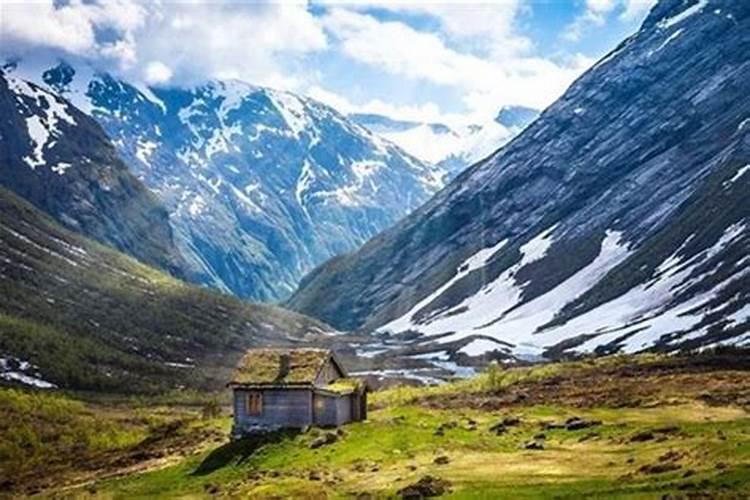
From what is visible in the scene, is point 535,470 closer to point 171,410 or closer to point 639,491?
point 639,491

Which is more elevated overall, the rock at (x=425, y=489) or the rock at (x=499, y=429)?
the rock at (x=499, y=429)

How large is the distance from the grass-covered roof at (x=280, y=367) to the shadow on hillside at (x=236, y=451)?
4554mm

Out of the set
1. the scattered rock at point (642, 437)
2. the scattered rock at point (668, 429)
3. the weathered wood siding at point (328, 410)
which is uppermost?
the weathered wood siding at point (328, 410)

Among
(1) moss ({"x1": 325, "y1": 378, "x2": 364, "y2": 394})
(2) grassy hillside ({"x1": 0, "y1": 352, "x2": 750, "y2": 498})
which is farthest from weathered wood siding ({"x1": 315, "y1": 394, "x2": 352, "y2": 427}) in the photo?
(2) grassy hillside ({"x1": 0, "y1": 352, "x2": 750, "y2": 498})

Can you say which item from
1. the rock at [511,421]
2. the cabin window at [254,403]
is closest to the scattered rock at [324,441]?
the cabin window at [254,403]

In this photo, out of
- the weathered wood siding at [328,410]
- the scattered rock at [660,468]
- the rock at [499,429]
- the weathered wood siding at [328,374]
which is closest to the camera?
the scattered rock at [660,468]

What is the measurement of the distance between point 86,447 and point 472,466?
68.8m

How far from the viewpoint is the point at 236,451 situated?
72.1 metres

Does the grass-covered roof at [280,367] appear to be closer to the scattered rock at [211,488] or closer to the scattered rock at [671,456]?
the scattered rock at [211,488]

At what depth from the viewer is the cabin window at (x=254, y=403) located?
7788cm

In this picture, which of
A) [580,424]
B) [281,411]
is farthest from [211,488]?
[580,424]

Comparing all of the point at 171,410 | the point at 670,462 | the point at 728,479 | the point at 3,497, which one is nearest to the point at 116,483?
the point at 3,497

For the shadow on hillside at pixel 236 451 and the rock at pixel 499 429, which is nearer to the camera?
the shadow on hillside at pixel 236 451

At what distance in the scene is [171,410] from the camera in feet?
578
